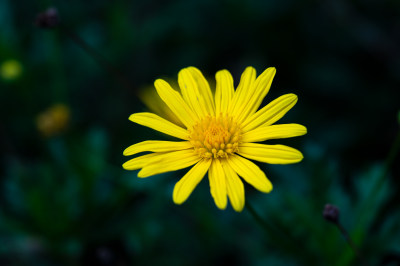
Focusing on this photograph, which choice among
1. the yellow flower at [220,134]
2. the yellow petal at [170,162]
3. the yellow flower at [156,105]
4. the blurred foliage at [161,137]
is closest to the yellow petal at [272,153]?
the yellow flower at [220,134]

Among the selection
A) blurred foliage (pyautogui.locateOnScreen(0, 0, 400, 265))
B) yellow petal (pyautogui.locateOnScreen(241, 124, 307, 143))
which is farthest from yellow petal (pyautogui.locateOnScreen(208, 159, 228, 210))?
blurred foliage (pyautogui.locateOnScreen(0, 0, 400, 265))

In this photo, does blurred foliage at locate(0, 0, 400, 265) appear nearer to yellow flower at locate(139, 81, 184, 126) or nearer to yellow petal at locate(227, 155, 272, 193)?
yellow flower at locate(139, 81, 184, 126)

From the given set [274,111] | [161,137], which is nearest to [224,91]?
[274,111]

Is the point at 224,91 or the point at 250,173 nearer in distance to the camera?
the point at 250,173
